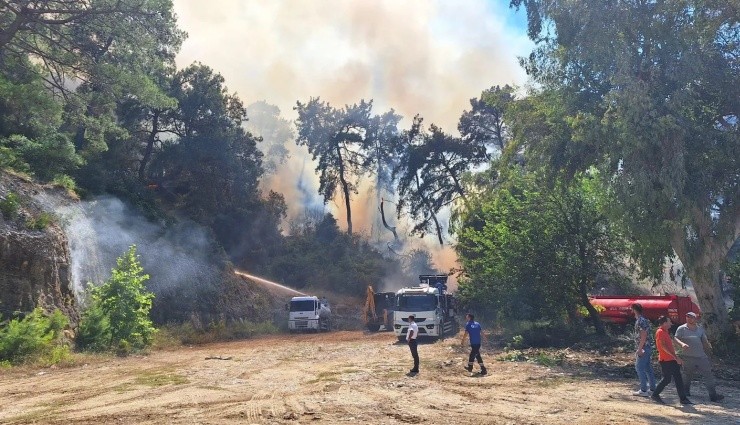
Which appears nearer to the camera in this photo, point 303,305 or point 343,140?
point 303,305

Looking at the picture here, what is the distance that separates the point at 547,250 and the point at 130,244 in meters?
22.8

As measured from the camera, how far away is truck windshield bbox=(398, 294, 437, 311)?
26609mm

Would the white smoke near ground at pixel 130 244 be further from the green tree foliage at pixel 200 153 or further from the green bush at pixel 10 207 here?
the green bush at pixel 10 207

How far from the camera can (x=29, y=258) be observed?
1916 centimetres

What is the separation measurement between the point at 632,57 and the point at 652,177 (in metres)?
3.55

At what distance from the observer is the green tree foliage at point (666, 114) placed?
563 inches

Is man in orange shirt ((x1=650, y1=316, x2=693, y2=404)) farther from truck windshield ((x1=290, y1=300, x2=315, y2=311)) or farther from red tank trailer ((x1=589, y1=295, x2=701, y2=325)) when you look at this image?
truck windshield ((x1=290, y1=300, x2=315, y2=311))

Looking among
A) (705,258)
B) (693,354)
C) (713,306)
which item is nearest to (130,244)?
(705,258)

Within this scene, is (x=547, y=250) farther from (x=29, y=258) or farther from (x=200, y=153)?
(x=200, y=153)

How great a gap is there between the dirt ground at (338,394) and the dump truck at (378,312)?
15268 mm

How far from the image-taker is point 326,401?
11.0m

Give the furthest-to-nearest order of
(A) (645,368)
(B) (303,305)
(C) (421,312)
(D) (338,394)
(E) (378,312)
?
(B) (303,305), (E) (378,312), (C) (421,312), (D) (338,394), (A) (645,368)

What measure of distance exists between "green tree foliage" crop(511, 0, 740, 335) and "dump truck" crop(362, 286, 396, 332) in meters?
20.4

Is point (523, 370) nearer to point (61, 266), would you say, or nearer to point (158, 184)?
point (61, 266)
